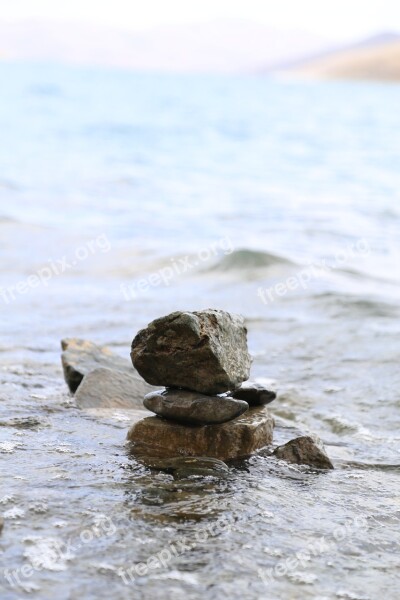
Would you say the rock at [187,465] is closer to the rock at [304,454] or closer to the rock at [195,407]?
the rock at [195,407]

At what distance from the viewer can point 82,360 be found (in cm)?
845

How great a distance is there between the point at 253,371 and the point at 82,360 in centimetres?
219

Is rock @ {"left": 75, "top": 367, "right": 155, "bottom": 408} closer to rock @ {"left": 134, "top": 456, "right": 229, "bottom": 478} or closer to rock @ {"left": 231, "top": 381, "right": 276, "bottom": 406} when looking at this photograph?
rock @ {"left": 231, "top": 381, "right": 276, "bottom": 406}

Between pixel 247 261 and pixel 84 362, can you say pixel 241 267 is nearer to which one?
pixel 247 261

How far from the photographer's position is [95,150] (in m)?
42.0

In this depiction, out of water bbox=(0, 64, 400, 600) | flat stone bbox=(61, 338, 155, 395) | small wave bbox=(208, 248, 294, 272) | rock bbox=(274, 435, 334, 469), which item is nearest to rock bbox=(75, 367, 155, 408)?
flat stone bbox=(61, 338, 155, 395)

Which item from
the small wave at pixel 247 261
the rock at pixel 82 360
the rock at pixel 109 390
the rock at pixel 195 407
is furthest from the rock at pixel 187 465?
Answer: the small wave at pixel 247 261

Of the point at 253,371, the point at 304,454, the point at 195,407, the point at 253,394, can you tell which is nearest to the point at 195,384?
the point at 195,407

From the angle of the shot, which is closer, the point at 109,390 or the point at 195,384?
the point at 195,384

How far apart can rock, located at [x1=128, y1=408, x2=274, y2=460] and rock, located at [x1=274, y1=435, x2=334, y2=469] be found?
22 cm

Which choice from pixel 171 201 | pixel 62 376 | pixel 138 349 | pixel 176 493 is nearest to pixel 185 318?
pixel 138 349

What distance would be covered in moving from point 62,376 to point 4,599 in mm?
4735

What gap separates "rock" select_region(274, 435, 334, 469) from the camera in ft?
21.6

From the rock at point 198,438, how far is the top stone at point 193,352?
0.26 metres
